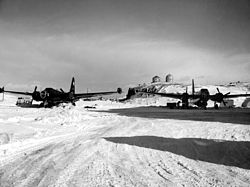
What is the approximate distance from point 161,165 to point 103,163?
5.51 ft

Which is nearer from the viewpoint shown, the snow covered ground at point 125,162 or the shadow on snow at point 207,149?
the snow covered ground at point 125,162

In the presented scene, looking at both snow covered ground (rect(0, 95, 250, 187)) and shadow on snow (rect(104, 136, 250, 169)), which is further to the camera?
shadow on snow (rect(104, 136, 250, 169))

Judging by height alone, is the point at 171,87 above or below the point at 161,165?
above

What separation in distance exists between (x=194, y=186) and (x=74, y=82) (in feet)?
129

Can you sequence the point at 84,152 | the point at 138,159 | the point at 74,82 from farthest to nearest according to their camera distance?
the point at 74,82 < the point at 84,152 < the point at 138,159

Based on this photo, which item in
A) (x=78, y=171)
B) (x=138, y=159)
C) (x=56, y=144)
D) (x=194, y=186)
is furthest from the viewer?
(x=56, y=144)

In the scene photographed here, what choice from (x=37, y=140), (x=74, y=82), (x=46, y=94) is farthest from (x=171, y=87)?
(x=37, y=140)

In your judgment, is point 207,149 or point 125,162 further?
point 207,149

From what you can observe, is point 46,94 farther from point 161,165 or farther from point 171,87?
point 171,87

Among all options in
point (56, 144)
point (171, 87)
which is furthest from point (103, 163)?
point (171, 87)

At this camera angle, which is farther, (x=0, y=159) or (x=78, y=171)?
(x=0, y=159)

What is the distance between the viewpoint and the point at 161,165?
4.89m

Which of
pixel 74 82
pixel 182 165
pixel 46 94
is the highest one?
pixel 74 82

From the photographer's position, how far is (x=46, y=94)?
31922 millimetres
